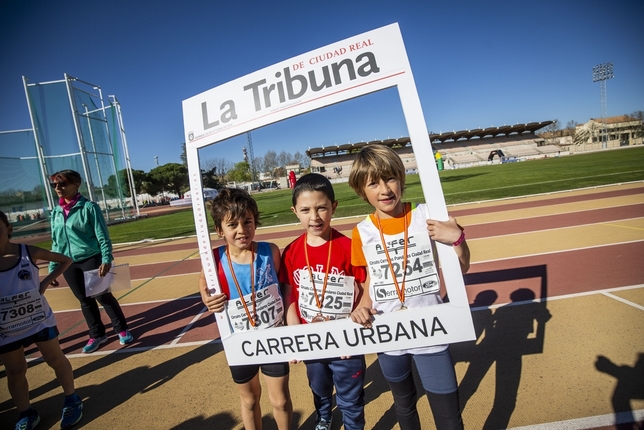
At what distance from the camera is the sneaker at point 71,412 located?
2627 mm

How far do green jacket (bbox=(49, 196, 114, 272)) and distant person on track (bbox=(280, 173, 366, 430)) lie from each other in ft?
9.22

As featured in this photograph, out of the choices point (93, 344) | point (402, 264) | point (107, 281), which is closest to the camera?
point (402, 264)

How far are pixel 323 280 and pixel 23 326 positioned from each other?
8.16 ft

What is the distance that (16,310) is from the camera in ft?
7.91

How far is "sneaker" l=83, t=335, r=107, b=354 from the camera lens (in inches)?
154

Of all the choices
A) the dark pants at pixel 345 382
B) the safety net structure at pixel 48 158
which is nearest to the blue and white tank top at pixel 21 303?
the dark pants at pixel 345 382

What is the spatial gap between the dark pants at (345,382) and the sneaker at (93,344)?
137 inches

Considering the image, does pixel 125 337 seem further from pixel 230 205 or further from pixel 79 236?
pixel 230 205

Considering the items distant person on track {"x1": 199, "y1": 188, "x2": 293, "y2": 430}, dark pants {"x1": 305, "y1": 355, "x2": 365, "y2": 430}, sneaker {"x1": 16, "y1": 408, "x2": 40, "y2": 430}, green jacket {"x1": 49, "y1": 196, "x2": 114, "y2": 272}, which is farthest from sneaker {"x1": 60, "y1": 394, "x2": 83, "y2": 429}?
dark pants {"x1": 305, "y1": 355, "x2": 365, "y2": 430}

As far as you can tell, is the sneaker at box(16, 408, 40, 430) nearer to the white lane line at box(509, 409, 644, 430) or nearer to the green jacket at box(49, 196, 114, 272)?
the green jacket at box(49, 196, 114, 272)

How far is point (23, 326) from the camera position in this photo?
2426mm

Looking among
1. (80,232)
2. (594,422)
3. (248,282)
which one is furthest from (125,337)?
(594,422)

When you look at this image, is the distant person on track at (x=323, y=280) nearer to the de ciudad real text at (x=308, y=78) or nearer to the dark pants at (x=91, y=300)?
the de ciudad real text at (x=308, y=78)

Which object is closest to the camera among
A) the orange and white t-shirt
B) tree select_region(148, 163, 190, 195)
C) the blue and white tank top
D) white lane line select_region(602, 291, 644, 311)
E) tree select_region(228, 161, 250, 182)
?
the orange and white t-shirt
